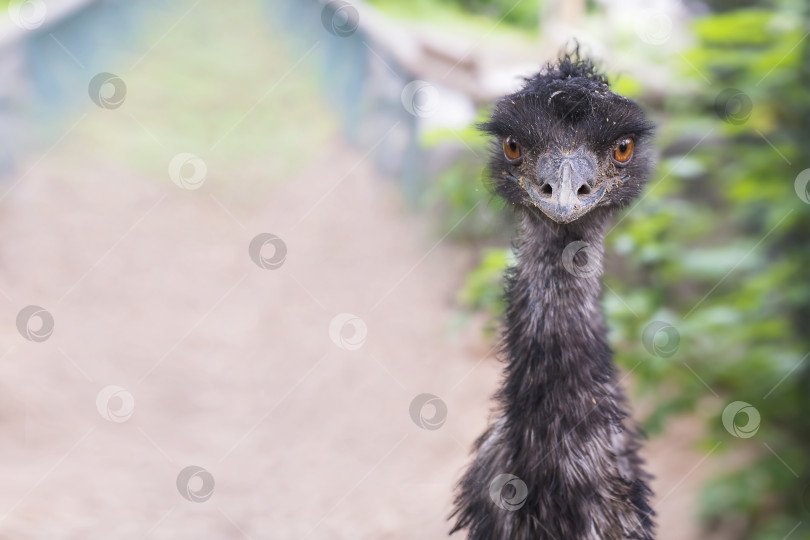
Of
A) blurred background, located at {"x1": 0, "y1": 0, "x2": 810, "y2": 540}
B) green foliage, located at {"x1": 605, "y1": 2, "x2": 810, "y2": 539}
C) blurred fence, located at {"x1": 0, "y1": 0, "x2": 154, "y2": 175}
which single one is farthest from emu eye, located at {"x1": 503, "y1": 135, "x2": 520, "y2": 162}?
blurred fence, located at {"x1": 0, "y1": 0, "x2": 154, "y2": 175}

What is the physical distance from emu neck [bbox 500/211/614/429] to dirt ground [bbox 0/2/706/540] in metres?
0.81

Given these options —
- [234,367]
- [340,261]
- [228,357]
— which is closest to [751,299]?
[234,367]

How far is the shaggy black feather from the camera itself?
190cm

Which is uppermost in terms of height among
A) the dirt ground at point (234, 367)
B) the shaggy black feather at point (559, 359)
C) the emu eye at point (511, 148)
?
the dirt ground at point (234, 367)

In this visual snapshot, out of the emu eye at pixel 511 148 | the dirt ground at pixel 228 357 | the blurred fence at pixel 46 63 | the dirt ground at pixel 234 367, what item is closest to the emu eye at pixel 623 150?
the emu eye at pixel 511 148

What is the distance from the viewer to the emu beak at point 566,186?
5.85ft

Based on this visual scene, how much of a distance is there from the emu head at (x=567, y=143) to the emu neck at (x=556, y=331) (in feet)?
0.25

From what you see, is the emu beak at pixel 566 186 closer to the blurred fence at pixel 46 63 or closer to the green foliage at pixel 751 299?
the green foliage at pixel 751 299

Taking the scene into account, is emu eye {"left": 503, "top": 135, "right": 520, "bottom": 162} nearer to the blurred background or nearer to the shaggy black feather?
the shaggy black feather

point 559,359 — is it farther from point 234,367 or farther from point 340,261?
point 340,261

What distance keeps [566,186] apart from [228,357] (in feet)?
14.1

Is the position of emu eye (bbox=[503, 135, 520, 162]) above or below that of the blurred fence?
below

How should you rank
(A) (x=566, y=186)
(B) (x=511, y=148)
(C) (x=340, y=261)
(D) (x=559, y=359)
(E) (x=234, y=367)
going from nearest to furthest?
(A) (x=566, y=186)
(D) (x=559, y=359)
(B) (x=511, y=148)
(E) (x=234, y=367)
(C) (x=340, y=261)

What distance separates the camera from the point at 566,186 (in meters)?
1.80
